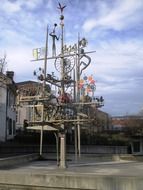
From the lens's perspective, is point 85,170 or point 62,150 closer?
point 85,170

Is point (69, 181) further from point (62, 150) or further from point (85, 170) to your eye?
point (62, 150)

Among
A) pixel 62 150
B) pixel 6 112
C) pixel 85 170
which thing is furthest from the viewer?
pixel 6 112

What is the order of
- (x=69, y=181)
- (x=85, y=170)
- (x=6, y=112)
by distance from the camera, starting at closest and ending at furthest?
(x=69, y=181) → (x=85, y=170) → (x=6, y=112)

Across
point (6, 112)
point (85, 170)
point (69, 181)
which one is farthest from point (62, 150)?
point (6, 112)

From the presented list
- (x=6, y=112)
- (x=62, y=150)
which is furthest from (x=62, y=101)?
(x=6, y=112)

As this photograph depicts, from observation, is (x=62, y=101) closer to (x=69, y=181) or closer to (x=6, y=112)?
(x=69, y=181)

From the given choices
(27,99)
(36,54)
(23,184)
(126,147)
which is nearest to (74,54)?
(36,54)

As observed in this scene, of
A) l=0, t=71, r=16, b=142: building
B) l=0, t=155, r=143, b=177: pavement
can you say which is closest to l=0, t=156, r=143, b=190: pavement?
l=0, t=155, r=143, b=177: pavement

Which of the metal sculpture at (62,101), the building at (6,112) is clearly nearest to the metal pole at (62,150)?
the metal sculpture at (62,101)

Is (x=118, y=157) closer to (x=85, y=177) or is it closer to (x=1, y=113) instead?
(x=85, y=177)

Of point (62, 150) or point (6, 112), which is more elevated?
point (6, 112)

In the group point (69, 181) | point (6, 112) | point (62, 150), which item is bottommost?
point (69, 181)

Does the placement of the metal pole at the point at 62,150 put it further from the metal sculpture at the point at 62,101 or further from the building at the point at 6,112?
the building at the point at 6,112

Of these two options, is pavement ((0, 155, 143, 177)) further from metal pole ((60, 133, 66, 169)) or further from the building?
the building
